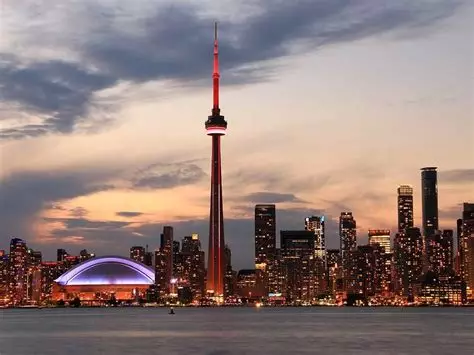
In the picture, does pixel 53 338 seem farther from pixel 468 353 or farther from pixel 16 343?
pixel 468 353

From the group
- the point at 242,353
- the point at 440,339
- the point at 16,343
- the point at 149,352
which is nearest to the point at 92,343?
the point at 16,343

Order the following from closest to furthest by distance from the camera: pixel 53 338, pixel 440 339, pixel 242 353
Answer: pixel 242 353 < pixel 440 339 < pixel 53 338

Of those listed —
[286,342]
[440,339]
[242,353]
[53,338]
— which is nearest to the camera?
[242,353]

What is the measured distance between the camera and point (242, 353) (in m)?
85.3

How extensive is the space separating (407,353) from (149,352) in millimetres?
25061

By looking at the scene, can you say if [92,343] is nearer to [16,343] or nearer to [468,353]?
[16,343]

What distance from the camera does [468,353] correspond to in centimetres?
8688

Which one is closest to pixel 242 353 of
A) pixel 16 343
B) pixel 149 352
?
pixel 149 352

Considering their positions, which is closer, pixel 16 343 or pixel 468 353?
pixel 468 353

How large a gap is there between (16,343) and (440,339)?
5110cm

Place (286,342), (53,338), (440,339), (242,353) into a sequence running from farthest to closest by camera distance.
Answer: (53,338)
(440,339)
(286,342)
(242,353)

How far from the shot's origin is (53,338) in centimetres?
11788

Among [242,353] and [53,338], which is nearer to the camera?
[242,353]

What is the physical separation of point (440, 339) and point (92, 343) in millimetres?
42053
